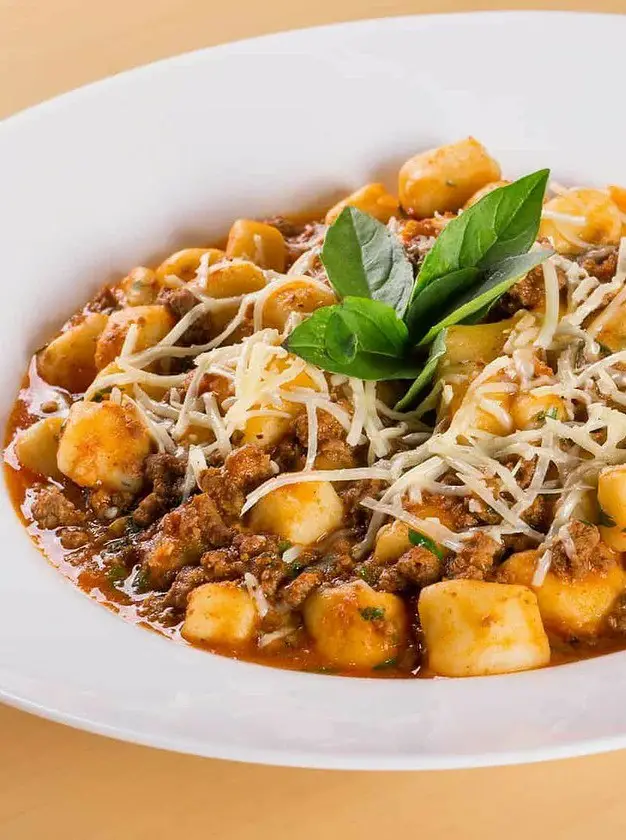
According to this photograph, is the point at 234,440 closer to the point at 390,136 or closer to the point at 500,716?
the point at 500,716

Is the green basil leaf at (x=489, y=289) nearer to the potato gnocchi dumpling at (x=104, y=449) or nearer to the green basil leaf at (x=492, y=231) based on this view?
the green basil leaf at (x=492, y=231)

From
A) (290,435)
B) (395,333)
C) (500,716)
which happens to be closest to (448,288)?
(395,333)

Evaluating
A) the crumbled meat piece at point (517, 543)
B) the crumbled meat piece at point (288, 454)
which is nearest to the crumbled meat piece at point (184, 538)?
the crumbled meat piece at point (288, 454)

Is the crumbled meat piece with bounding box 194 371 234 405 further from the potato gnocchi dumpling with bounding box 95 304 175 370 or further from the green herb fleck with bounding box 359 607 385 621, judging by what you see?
the green herb fleck with bounding box 359 607 385 621

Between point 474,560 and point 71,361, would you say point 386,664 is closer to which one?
point 474,560

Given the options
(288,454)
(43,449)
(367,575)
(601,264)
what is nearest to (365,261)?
(288,454)

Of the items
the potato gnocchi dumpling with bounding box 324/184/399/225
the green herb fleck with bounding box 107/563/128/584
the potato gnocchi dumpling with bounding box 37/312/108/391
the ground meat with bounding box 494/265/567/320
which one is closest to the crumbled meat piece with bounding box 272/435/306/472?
the green herb fleck with bounding box 107/563/128/584

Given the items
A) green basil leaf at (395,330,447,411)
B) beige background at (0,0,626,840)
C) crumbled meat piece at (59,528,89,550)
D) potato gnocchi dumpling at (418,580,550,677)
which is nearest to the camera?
beige background at (0,0,626,840)
